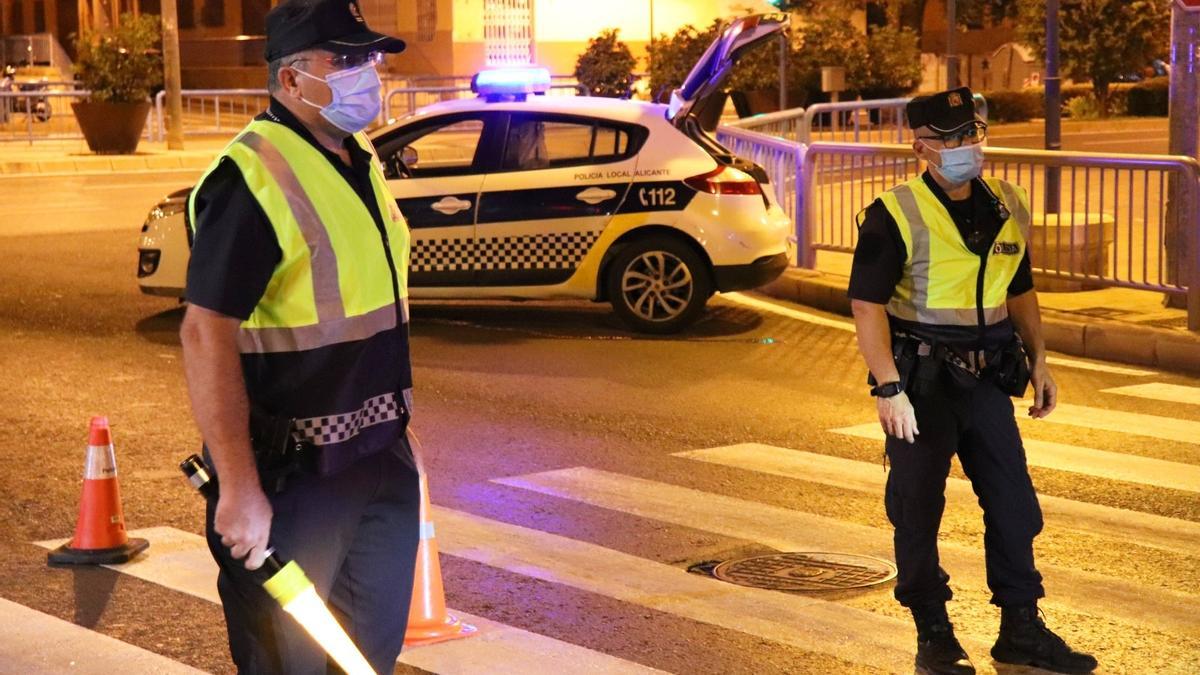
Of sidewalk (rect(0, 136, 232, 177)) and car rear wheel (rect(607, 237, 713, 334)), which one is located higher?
sidewalk (rect(0, 136, 232, 177))

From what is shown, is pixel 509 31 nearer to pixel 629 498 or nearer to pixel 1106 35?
pixel 1106 35

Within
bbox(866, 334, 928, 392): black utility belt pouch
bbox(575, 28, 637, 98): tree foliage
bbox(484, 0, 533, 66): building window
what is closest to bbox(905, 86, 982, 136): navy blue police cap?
bbox(866, 334, 928, 392): black utility belt pouch

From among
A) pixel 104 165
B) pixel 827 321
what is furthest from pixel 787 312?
pixel 104 165

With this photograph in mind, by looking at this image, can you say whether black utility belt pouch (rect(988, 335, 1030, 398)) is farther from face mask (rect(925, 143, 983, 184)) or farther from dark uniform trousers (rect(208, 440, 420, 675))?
dark uniform trousers (rect(208, 440, 420, 675))

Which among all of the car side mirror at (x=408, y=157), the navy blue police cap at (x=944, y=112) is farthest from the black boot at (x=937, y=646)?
the car side mirror at (x=408, y=157)

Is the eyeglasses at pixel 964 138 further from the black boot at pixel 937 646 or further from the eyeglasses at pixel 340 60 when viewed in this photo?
the eyeglasses at pixel 340 60

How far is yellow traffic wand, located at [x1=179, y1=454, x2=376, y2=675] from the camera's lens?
367 cm

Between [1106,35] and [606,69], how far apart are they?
11.4 meters

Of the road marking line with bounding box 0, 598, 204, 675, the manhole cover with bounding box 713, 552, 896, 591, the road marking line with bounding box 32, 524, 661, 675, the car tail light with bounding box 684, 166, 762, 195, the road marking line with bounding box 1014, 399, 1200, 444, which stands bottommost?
the road marking line with bounding box 0, 598, 204, 675

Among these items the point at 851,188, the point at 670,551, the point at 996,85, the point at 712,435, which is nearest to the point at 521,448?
the point at 712,435

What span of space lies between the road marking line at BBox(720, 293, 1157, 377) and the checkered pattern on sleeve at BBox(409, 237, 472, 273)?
7.75ft

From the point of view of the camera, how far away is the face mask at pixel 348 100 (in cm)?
386

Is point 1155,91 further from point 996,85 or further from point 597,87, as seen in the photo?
point 597,87

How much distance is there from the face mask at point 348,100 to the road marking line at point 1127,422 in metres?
6.00
